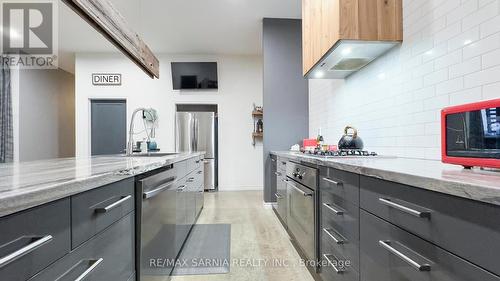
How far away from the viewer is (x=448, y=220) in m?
0.68

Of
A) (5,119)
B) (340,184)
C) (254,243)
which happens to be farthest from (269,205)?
(5,119)

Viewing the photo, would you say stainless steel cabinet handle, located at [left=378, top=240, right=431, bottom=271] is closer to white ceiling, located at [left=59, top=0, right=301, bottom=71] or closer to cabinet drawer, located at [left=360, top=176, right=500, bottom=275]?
cabinet drawer, located at [left=360, top=176, right=500, bottom=275]

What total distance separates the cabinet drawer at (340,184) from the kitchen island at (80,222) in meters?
0.97

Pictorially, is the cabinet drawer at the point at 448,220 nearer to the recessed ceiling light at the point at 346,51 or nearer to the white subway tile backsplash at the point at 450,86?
the white subway tile backsplash at the point at 450,86

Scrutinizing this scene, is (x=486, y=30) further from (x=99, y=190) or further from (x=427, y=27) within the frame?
(x=99, y=190)

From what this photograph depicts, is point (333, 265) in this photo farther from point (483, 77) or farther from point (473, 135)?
point (483, 77)

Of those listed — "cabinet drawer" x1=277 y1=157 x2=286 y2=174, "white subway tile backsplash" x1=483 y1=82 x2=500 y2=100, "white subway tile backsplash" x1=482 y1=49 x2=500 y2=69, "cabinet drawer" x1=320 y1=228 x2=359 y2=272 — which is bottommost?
"cabinet drawer" x1=320 y1=228 x2=359 y2=272

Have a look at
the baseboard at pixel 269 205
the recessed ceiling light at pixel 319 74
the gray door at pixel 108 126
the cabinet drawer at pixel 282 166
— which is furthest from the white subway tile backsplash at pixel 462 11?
the gray door at pixel 108 126

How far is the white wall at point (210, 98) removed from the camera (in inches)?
225

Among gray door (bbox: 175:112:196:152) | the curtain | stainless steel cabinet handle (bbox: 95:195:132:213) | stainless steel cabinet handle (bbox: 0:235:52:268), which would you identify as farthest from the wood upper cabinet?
the curtain

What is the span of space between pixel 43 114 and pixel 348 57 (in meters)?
6.89

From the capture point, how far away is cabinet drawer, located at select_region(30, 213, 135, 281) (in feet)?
2.32

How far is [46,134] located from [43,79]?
1274mm

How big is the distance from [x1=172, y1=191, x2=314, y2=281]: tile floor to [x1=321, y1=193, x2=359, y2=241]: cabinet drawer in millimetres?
593
